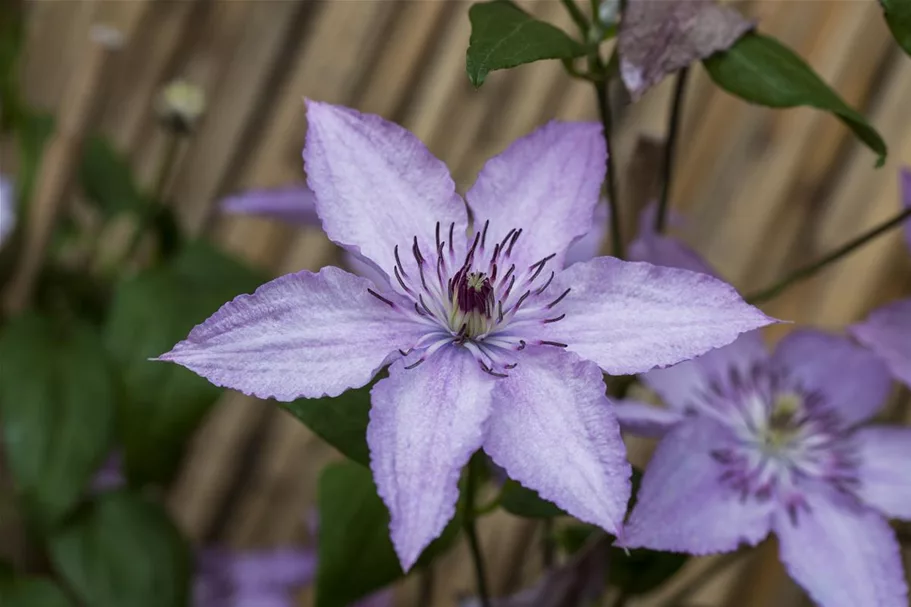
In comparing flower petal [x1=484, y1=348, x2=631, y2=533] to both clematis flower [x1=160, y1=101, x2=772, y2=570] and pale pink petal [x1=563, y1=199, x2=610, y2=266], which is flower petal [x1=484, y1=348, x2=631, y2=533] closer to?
clematis flower [x1=160, y1=101, x2=772, y2=570]

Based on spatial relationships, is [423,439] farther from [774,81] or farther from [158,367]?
[158,367]

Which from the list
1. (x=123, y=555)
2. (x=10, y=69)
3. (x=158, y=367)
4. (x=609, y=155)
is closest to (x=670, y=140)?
(x=609, y=155)

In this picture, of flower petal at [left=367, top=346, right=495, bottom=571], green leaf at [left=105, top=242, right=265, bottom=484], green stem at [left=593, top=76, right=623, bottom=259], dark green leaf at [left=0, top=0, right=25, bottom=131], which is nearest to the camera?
flower petal at [left=367, top=346, right=495, bottom=571]

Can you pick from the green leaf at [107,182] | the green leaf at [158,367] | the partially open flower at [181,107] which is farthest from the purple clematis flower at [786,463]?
the green leaf at [107,182]

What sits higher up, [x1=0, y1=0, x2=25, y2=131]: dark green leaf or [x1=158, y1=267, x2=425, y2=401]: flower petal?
[x1=158, y1=267, x2=425, y2=401]: flower petal

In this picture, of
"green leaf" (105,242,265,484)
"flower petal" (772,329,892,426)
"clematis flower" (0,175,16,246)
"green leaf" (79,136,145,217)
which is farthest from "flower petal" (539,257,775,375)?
"clematis flower" (0,175,16,246)

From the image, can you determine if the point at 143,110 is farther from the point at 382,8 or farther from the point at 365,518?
the point at 365,518

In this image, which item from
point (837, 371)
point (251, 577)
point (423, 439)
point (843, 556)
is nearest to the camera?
point (423, 439)
